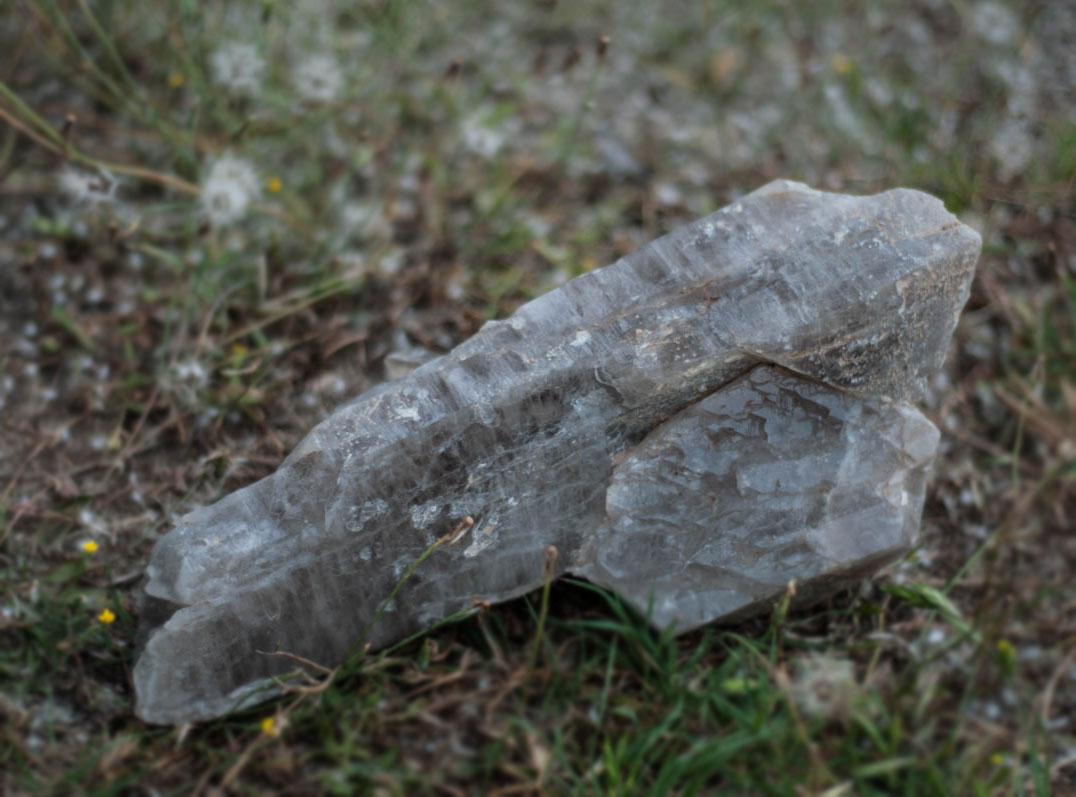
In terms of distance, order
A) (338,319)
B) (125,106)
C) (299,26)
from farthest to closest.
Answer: (299,26) < (125,106) < (338,319)

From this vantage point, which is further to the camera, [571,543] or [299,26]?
[299,26]

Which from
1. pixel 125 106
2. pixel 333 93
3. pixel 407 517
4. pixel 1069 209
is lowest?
pixel 1069 209

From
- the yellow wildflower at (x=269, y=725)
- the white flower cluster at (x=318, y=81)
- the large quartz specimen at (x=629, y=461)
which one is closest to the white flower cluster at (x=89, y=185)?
the white flower cluster at (x=318, y=81)

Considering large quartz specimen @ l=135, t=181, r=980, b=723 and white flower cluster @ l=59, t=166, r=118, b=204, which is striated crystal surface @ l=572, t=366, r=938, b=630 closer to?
large quartz specimen @ l=135, t=181, r=980, b=723

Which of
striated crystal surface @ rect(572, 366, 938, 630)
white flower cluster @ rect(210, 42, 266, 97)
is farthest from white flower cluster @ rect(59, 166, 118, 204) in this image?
striated crystal surface @ rect(572, 366, 938, 630)

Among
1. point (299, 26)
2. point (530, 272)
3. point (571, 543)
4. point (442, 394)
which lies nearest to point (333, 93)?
point (299, 26)

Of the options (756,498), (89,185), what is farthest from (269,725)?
(89,185)

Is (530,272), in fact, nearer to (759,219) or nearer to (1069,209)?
(759,219)
